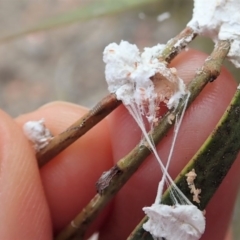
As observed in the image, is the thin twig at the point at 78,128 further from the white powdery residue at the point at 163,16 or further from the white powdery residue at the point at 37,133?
the white powdery residue at the point at 163,16

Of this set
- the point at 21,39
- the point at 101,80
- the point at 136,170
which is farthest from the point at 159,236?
the point at 21,39

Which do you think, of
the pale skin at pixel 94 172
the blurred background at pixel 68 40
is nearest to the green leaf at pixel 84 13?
the blurred background at pixel 68 40

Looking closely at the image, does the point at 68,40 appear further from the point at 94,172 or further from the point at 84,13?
the point at 94,172

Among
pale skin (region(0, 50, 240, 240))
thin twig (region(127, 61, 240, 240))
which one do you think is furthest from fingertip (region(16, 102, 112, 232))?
thin twig (region(127, 61, 240, 240))

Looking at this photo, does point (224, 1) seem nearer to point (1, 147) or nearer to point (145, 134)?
point (145, 134)

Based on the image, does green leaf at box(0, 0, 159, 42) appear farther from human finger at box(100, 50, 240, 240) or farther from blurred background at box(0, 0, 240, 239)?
human finger at box(100, 50, 240, 240)

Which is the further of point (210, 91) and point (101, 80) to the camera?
point (101, 80)
